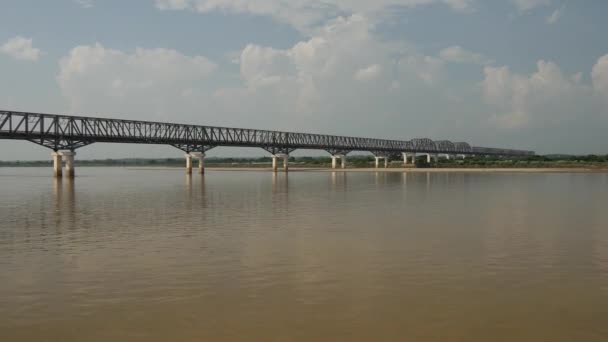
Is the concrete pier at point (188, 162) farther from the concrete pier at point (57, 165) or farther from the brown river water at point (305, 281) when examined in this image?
the brown river water at point (305, 281)

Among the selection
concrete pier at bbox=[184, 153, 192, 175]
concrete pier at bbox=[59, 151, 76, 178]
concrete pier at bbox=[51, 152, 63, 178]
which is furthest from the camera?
concrete pier at bbox=[184, 153, 192, 175]

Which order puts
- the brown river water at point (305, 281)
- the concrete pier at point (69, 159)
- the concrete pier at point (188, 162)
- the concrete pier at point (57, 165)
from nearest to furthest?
the brown river water at point (305, 281) → the concrete pier at point (57, 165) → the concrete pier at point (69, 159) → the concrete pier at point (188, 162)

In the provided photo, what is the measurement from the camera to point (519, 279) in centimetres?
1212

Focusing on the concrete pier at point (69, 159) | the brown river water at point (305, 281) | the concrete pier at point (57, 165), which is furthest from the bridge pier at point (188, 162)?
the brown river water at point (305, 281)

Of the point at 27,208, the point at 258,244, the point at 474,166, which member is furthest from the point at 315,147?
the point at 258,244

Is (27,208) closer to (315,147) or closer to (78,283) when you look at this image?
(78,283)

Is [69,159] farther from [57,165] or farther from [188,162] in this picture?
[188,162]

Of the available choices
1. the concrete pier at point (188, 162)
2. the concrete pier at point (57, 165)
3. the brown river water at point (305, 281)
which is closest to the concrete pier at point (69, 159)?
the concrete pier at point (57, 165)

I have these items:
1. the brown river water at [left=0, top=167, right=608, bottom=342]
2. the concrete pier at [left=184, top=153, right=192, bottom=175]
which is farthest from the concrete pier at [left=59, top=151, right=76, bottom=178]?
the brown river water at [left=0, top=167, right=608, bottom=342]

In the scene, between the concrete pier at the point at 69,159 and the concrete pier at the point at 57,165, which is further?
the concrete pier at the point at 69,159

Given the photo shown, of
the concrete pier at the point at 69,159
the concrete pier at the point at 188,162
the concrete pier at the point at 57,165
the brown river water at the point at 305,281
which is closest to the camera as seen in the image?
the brown river water at the point at 305,281

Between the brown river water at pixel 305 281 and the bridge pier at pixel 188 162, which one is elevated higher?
the bridge pier at pixel 188 162

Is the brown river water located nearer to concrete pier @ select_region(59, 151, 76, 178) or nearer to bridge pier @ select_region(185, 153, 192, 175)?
concrete pier @ select_region(59, 151, 76, 178)

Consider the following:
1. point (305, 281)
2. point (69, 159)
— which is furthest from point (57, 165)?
point (305, 281)
